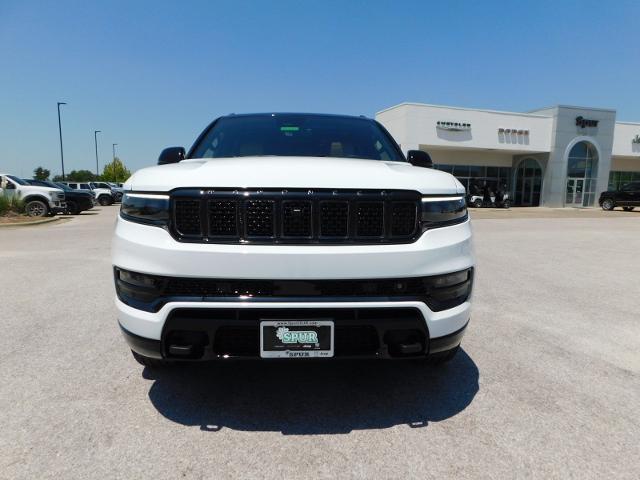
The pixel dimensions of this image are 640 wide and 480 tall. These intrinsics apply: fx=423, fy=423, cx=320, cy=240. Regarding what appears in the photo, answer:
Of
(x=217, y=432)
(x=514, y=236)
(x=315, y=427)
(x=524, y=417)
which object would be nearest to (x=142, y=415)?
(x=217, y=432)

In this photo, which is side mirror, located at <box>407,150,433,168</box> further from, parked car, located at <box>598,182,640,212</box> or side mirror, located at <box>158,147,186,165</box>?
parked car, located at <box>598,182,640,212</box>

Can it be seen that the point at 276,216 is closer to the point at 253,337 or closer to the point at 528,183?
the point at 253,337

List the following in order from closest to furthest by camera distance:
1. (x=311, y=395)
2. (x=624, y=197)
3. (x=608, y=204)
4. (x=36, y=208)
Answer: (x=311, y=395) → (x=36, y=208) → (x=624, y=197) → (x=608, y=204)

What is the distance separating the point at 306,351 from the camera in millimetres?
2053

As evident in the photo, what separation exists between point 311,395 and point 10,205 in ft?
57.0

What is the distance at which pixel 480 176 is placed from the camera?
34.7 metres

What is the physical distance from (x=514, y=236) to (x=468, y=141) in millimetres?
20651

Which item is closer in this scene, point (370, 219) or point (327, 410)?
point (370, 219)

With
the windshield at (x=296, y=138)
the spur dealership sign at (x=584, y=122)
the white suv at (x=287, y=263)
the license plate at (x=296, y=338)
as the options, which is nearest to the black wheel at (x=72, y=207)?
the windshield at (x=296, y=138)

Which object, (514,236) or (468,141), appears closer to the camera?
(514,236)

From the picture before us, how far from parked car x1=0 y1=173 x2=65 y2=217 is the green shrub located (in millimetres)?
204

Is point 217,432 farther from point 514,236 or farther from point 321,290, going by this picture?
point 514,236

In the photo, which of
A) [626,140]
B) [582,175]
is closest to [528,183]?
[582,175]

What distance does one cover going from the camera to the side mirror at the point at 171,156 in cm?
314
